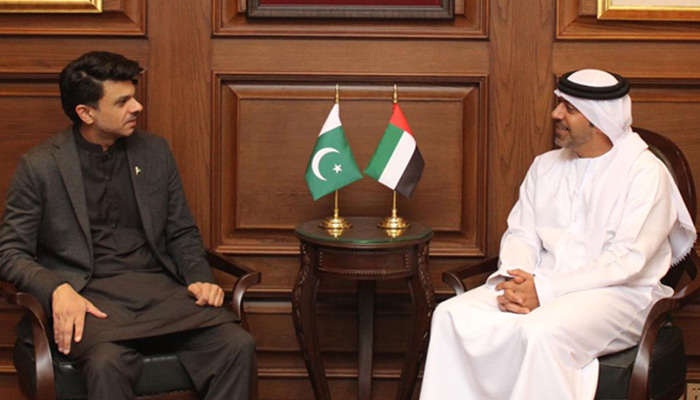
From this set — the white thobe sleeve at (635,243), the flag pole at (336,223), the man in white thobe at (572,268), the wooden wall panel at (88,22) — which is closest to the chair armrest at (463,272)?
the man in white thobe at (572,268)

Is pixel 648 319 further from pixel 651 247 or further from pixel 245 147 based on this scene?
pixel 245 147

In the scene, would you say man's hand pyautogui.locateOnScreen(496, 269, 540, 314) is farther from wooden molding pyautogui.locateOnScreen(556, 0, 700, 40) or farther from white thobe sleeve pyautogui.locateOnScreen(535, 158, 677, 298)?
wooden molding pyautogui.locateOnScreen(556, 0, 700, 40)

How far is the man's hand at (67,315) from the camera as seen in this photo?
314 centimetres

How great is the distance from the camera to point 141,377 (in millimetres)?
3193

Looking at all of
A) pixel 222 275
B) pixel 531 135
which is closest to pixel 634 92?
pixel 531 135

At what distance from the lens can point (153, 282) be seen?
3.52 m

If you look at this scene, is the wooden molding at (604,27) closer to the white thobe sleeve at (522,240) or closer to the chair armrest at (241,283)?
the white thobe sleeve at (522,240)

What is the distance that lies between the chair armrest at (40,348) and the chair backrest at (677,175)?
7.60 ft

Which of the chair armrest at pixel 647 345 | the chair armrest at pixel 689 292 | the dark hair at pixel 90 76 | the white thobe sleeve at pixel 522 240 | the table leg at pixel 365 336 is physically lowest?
the table leg at pixel 365 336

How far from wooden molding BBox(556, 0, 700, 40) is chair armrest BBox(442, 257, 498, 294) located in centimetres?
101

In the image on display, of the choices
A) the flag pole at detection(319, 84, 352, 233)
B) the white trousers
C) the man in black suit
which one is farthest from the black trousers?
the white trousers

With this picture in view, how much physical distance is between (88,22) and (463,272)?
1897 millimetres

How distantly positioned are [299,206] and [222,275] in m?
0.46

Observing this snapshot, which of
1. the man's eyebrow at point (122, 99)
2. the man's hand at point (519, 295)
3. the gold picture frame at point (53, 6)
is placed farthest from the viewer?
the gold picture frame at point (53, 6)
